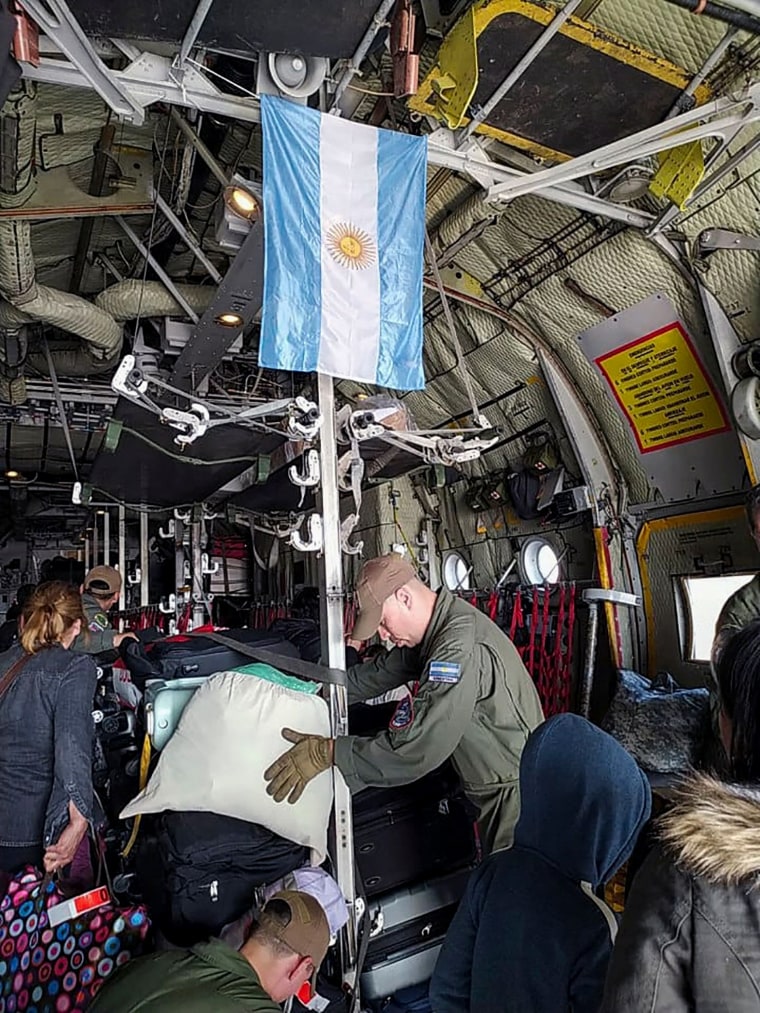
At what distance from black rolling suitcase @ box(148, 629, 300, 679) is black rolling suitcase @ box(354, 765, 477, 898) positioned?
794mm

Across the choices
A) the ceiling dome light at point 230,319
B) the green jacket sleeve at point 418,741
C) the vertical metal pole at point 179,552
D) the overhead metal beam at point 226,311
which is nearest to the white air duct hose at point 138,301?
the overhead metal beam at point 226,311

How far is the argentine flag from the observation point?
3.06 meters

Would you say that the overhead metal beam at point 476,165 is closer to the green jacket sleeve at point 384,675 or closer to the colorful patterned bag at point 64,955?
the green jacket sleeve at point 384,675

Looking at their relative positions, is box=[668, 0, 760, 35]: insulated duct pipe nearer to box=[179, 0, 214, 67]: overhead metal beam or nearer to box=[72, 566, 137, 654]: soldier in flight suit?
box=[179, 0, 214, 67]: overhead metal beam

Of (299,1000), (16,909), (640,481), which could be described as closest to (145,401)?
(16,909)

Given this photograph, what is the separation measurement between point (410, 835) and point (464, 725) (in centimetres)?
72

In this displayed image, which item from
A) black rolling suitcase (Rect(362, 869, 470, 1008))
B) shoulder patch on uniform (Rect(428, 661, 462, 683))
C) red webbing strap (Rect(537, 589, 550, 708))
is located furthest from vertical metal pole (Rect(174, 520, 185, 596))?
shoulder patch on uniform (Rect(428, 661, 462, 683))

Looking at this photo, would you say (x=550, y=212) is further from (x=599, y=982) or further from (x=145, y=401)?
(x=599, y=982)

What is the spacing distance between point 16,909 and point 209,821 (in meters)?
0.82

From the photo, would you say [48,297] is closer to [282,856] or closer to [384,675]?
A: [384,675]

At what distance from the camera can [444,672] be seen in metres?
2.74

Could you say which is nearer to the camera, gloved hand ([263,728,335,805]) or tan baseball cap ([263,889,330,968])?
tan baseball cap ([263,889,330,968])

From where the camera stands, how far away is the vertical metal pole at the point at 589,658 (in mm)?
5234

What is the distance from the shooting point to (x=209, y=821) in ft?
8.50
